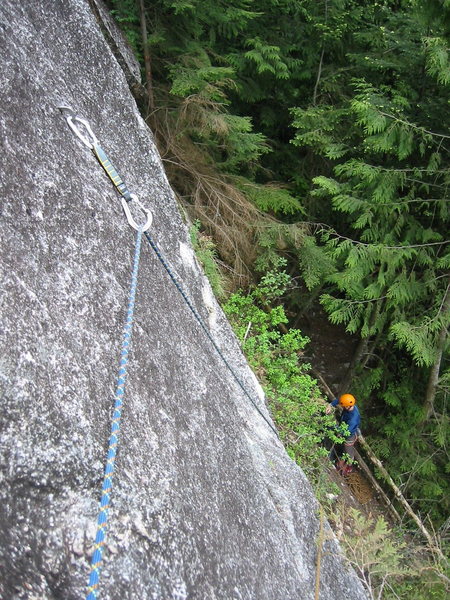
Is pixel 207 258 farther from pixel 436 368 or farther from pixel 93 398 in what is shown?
pixel 93 398

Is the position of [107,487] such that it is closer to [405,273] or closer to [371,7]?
[405,273]

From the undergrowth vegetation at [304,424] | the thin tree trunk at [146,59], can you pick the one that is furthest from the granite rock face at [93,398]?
the thin tree trunk at [146,59]

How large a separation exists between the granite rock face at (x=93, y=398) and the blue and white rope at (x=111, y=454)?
0.06 meters

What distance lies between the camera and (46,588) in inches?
77.8

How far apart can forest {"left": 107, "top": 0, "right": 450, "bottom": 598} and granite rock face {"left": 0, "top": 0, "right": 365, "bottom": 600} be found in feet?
9.75

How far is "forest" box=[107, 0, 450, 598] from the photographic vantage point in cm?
724

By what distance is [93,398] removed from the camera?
97.0 inches

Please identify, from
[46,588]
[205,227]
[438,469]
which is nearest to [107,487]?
[46,588]

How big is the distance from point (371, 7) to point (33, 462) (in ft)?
33.2

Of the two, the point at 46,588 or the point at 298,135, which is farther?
the point at 298,135

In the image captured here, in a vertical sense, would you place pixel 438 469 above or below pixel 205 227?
below

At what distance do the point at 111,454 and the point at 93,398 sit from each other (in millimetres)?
324

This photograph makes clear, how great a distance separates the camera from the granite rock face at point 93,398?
213cm

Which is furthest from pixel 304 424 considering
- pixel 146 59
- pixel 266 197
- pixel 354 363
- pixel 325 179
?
pixel 146 59
